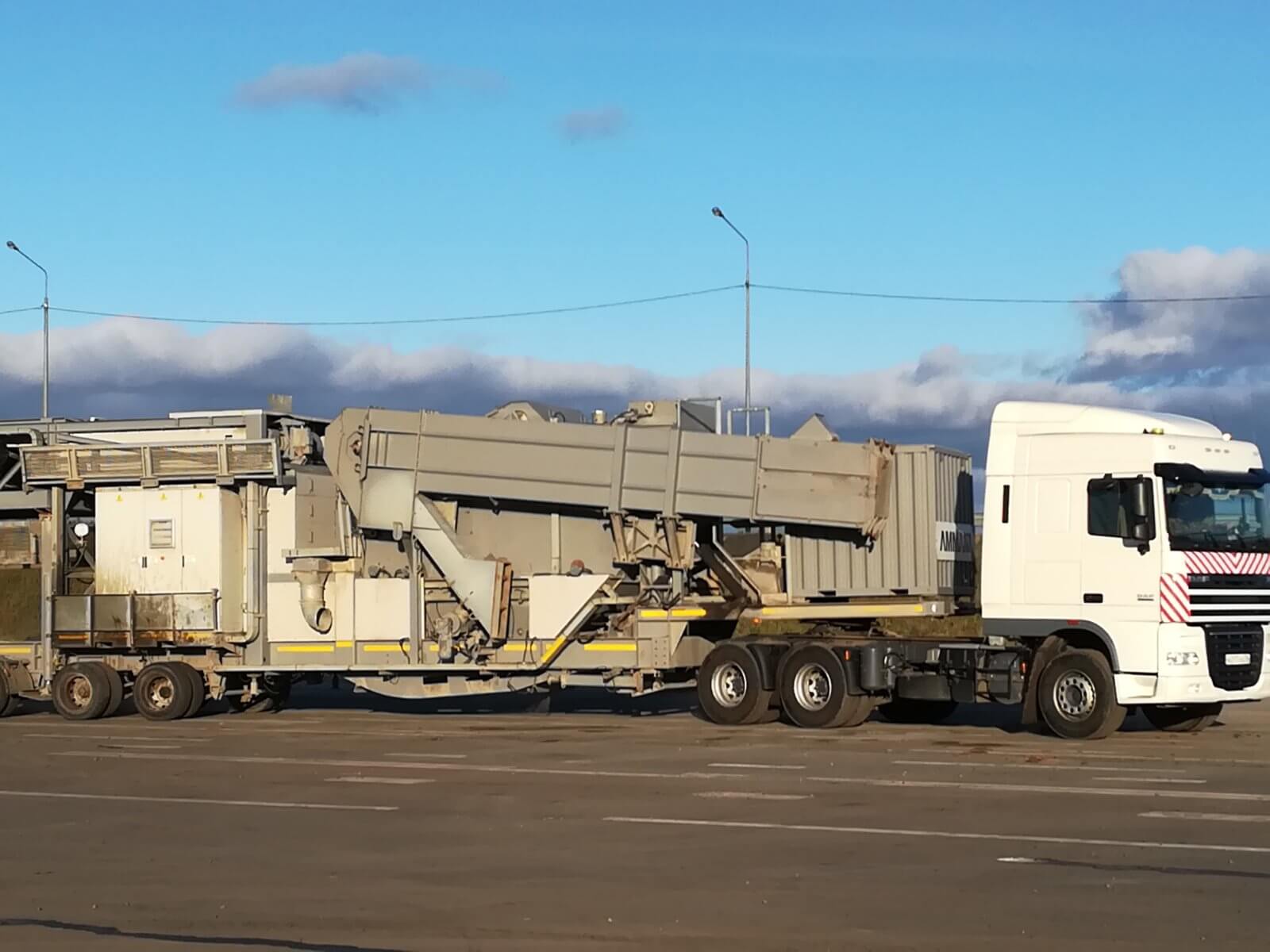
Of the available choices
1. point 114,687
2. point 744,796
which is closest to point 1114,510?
point 744,796

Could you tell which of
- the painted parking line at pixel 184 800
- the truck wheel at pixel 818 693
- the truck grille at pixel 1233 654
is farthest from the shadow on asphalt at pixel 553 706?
the painted parking line at pixel 184 800

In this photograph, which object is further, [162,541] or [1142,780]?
[162,541]

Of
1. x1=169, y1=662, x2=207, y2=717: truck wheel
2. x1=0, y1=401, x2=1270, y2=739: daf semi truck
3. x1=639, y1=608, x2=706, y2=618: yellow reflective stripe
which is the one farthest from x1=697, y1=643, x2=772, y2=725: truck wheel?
x1=169, y1=662, x2=207, y2=717: truck wheel

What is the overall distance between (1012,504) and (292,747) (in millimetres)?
8976

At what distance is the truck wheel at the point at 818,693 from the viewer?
A: 22.5m

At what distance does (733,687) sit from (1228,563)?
631 cm

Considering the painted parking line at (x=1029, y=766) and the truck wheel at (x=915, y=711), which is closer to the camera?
the painted parking line at (x=1029, y=766)

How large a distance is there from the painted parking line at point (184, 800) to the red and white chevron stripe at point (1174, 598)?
949 cm

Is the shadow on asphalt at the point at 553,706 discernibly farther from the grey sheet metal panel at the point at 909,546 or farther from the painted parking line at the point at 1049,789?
the painted parking line at the point at 1049,789

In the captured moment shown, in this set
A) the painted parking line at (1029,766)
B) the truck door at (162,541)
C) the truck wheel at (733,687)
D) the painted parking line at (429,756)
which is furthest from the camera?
the truck door at (162,541)

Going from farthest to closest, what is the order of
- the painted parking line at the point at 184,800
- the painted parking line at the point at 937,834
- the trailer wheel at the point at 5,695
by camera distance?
the trailer wheel at the point at 5,695 → the painted parking line at the point at 184,800 → the painted parking line at the point at 937,834

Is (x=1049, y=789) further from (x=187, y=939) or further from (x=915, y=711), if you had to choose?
(x=915, y=711)

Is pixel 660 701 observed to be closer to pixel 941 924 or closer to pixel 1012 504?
pixel 1012 504

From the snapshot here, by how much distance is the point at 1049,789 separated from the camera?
15.4 meters
